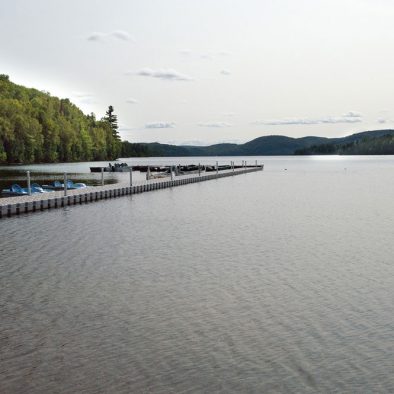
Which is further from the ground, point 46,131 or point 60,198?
point 46,131

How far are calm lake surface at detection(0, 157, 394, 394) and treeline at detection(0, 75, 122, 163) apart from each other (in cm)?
9303

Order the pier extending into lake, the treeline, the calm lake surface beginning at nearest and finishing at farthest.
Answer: the calm lake surface < the pier extending into lake < the treeline

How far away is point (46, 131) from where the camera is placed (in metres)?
132

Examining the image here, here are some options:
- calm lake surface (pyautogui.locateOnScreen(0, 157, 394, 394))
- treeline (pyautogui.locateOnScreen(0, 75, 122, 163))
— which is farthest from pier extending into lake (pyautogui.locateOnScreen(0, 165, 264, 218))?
treeline (pyautogui.locateOnScreen(0, 75, 122, 163))

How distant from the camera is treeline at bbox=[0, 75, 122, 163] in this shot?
112625 millimetres

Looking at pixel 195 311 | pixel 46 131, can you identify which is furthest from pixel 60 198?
pixel 46 131

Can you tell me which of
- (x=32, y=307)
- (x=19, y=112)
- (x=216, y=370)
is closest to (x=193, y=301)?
(x=32, y=307)

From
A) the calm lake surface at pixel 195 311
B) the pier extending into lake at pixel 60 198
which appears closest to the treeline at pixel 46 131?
the pier extending into lake at pixel 60 198

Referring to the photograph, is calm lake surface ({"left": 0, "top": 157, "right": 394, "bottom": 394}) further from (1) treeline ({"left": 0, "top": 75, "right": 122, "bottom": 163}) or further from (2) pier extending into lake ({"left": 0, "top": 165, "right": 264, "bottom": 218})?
(1) treeline ({"left": 0, "top": 75, "right": 122, "bottom": 163})

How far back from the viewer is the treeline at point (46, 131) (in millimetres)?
112625

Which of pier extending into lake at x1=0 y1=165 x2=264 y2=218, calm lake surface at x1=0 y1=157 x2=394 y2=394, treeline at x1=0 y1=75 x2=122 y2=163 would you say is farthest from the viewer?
treeline at x1=0 y1=75 x2=122 y2=163

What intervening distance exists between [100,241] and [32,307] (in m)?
9.88

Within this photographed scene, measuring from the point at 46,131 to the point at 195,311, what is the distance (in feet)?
414

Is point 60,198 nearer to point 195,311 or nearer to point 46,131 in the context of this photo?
point 195,311
